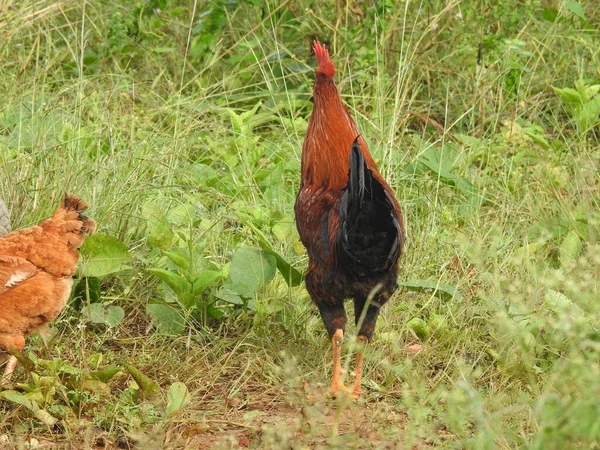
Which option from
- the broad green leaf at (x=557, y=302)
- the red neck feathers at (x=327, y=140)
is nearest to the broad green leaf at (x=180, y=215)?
the red neck feathers at (x=327, y=140)

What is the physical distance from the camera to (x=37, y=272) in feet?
13.3

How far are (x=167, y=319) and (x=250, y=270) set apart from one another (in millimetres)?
442

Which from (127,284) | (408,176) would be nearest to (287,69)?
(408,176)

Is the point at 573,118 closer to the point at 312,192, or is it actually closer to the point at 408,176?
the point at 408,176

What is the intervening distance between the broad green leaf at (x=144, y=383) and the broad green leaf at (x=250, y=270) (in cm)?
68

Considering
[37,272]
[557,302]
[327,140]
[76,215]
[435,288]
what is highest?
[327,140]

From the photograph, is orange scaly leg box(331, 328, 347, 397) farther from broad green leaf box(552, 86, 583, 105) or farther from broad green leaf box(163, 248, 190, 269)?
broad green leaf box(552, 86, 583, 105)

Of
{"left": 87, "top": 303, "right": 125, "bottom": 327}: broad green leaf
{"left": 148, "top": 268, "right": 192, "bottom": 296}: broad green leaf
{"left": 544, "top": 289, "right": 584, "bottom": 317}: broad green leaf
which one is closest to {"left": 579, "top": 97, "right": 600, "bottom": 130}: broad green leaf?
{"left": 544, "top": 289, "right": 584, "bottom": 317}: broad green leaf

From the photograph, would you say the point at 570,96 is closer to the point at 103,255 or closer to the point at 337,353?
the point at 337,353

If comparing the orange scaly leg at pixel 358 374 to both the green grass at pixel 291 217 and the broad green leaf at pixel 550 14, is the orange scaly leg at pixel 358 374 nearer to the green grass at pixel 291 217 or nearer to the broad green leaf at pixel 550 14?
the green grass at pixel 291 217

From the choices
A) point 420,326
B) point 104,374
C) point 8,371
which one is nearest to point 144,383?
point 104,374

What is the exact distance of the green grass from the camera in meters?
3.56

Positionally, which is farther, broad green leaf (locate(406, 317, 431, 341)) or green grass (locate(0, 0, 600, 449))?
broad green leaf (locate(406, 317, 431, 341))

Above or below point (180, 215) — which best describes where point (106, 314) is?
below
